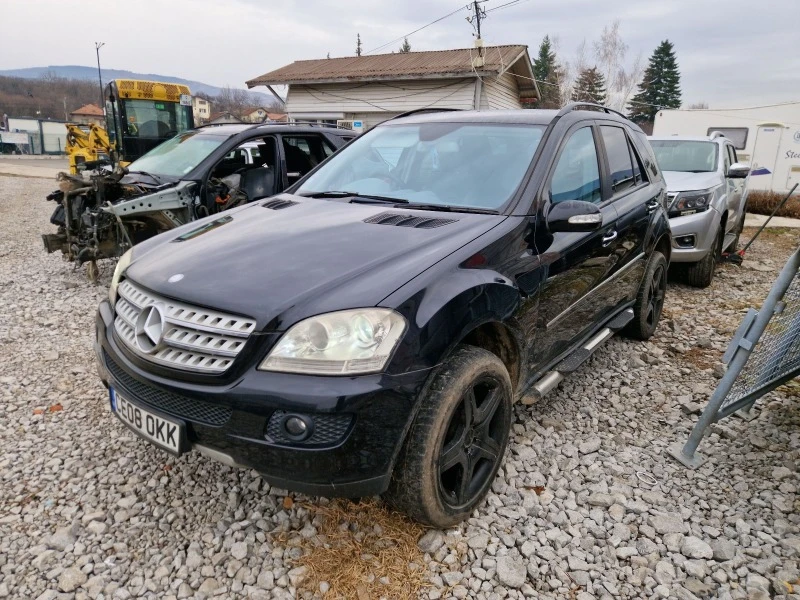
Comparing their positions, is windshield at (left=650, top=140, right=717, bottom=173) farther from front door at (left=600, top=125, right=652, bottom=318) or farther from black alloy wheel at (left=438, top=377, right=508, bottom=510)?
black alloy wheel at (left=438, top=377, right=508, bottom=510)

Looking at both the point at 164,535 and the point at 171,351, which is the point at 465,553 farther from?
the point at 171,351

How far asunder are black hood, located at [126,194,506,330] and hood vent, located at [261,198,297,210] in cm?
14

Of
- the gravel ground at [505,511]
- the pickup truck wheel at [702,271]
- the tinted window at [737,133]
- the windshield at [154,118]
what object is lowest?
the gravel ground at [505,511]

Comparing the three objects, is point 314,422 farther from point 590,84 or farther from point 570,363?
point 590,84

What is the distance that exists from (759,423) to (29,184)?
880 inches

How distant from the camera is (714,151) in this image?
7.55m

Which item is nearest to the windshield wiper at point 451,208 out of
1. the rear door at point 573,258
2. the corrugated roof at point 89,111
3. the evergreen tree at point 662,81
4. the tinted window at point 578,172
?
the rear door at point 573,258

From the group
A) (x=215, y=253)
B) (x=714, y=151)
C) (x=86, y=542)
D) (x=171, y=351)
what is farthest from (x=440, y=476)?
(x=714, y=151)

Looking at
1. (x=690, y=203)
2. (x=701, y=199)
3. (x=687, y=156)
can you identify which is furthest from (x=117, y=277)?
(x=687, y=156)

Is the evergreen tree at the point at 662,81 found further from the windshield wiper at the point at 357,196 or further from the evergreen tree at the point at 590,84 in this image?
the windshield wiper at the point at 357,196

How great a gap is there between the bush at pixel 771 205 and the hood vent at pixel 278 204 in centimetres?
1550

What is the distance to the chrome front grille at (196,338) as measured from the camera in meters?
1.98

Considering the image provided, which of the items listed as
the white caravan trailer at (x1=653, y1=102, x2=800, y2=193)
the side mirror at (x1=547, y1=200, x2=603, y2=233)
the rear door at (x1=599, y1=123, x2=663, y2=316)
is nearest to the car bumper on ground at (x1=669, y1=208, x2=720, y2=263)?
the rear door at (x1=599, y1=123, x2=663, y2=316)

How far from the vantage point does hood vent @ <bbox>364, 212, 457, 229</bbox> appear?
2.62 meters
